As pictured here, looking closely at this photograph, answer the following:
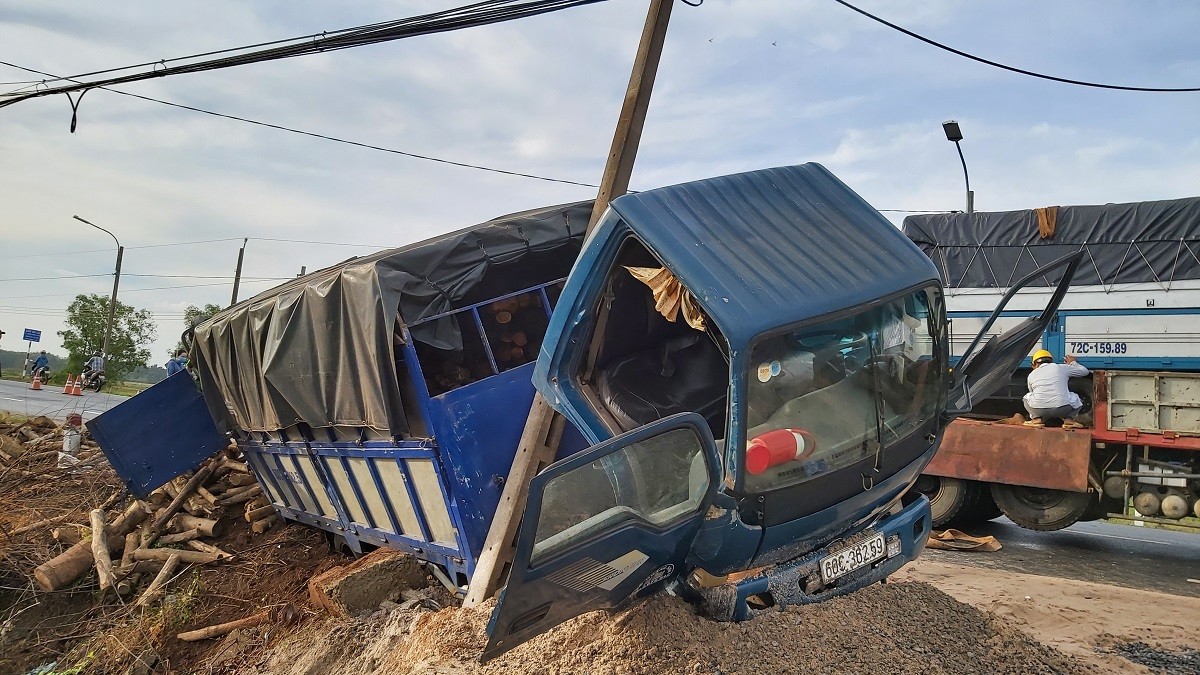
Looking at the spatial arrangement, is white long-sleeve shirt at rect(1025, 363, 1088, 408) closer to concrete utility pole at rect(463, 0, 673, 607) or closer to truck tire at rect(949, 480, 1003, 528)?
truck tire at rect(949, 480, 1003, 528)

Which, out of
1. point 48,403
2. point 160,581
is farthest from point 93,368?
point 160,581

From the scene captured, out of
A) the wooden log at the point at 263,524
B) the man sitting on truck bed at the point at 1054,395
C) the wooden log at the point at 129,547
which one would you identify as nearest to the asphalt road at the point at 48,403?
the wooden log at the point at 129,547

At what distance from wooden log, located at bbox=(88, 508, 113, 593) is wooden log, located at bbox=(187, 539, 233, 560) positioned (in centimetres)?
72

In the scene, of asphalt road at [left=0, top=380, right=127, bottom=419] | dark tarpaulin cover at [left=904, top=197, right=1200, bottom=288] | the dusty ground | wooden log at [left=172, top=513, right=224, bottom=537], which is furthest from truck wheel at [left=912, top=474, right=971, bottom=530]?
asphalt road at [left=0, top=380, right=127, bottom=419]

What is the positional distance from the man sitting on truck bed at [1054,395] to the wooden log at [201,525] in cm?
844

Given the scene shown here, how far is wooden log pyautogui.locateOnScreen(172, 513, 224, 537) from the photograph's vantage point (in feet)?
27.0

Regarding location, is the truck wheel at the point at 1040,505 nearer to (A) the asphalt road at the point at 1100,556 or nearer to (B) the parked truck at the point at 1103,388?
(B) the parked truck at the point at 1103,388

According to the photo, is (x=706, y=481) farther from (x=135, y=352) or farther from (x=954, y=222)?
(x=135, y=352)

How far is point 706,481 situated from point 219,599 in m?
5.97

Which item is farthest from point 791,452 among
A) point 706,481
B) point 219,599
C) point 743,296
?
point 219,599

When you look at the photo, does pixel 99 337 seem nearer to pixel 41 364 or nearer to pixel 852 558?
pixel 41 364

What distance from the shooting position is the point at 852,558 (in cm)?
348

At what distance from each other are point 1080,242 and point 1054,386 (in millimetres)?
1701

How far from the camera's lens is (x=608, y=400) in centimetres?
399
